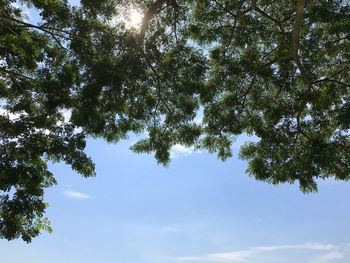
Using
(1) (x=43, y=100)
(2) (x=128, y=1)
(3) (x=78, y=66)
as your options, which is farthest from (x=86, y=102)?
(2) (x=128, y=1)

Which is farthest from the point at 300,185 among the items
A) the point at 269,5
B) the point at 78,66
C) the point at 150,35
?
the point at 78,66


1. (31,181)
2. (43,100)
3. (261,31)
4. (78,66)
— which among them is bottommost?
(31,181)

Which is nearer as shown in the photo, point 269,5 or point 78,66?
point 78,66

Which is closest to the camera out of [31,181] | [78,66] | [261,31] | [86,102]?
[31,181]

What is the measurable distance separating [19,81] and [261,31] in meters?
6.45

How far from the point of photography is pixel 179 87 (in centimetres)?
743

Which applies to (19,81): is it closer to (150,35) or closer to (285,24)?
(150,35)

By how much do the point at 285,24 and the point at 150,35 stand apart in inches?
136

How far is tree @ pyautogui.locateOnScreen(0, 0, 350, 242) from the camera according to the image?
6.19m

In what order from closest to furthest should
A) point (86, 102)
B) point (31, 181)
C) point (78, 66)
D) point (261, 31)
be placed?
point (31, 181), point (86, 102), point (78, 66), point (261, 31)

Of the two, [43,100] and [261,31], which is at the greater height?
[261,31]

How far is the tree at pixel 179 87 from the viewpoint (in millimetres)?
6191

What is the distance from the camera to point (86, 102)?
244 inches

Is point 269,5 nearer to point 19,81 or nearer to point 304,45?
point 304,45
